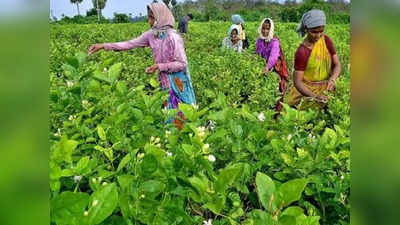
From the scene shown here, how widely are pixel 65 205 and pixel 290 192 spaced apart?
0.35 metres

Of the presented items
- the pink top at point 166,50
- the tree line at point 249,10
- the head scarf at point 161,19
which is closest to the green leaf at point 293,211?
the pink top at point 166,50

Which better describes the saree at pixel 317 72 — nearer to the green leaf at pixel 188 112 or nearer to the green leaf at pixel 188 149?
the green leaf at pixel 188 112

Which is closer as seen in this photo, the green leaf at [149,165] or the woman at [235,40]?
the green leaf at [149,165]

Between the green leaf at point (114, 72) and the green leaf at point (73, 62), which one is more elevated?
the green leaf at point (73, 62)

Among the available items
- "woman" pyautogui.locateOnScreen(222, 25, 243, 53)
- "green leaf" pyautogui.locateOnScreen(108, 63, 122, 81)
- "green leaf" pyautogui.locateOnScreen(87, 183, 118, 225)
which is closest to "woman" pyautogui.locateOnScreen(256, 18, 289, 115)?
"woman" pyautogui.locateOnScreen(222, 25, 243, 53)

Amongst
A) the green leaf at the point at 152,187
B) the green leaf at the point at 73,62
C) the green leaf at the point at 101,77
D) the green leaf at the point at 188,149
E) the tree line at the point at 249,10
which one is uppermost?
the tree line at the point at 249,10

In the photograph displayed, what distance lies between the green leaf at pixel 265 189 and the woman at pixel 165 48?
334cm

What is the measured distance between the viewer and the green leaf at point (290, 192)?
0.80m

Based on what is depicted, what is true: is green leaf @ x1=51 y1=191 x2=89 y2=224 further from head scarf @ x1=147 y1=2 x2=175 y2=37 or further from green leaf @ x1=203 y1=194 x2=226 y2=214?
head scarf @ x1=147 y1=2 x2=175 y2=37

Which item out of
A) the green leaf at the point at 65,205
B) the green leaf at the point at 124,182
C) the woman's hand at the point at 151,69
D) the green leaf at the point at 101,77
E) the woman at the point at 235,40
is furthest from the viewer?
the woman at the point at 235,40

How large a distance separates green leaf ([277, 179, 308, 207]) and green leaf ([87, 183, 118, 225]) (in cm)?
26

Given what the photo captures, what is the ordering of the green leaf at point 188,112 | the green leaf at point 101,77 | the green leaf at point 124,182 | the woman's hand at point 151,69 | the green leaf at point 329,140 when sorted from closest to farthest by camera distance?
1. the green leaf at point 124,182
2. the green leaf at point 329,140
3. the green leaf at point 188,112
4. the green leaf at point 101,77
5. the woman's hand at point 151,69

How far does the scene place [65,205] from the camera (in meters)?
0.70
